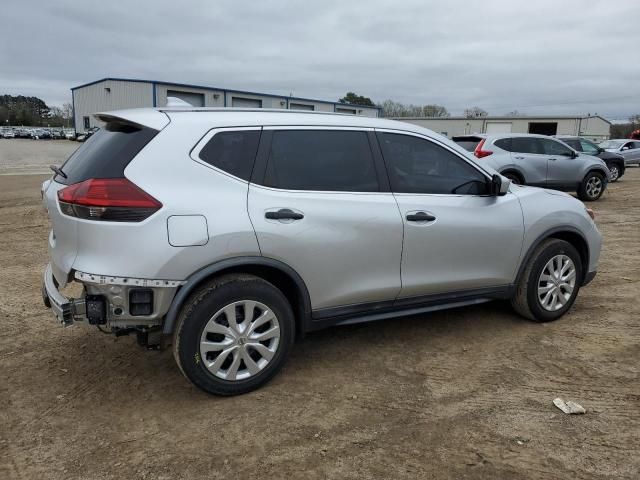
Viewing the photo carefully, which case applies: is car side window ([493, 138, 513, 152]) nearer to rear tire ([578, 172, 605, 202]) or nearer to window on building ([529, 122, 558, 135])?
rear tire ([578, 172, 605, 202])

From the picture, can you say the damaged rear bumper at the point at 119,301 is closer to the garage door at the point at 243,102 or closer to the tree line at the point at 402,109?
the garage door at the point at 243,102

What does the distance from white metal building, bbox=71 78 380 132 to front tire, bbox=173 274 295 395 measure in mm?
31269

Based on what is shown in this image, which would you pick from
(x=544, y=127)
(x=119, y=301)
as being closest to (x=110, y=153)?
(x=119, y=301)

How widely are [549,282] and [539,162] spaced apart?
8.92 m

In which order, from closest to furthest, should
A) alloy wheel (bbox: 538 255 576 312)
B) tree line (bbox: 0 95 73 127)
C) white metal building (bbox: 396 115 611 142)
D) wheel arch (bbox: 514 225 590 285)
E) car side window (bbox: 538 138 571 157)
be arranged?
wheel arch (bbox: 514 225 590 285) < alloy wheel (bbox: 538 255 576 312) < car side window (bbox: 538 138 571 157) < white metal building (bbox: 396 115 611 142) < tree line (bbox: 0 95 73 127)

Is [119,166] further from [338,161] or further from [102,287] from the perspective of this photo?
[338,161]

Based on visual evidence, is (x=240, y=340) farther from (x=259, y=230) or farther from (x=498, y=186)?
(x=498, y=186)

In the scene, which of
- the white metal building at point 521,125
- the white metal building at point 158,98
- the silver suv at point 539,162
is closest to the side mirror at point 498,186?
the silver suv at point 539,162

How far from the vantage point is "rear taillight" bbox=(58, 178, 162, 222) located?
2936 mm

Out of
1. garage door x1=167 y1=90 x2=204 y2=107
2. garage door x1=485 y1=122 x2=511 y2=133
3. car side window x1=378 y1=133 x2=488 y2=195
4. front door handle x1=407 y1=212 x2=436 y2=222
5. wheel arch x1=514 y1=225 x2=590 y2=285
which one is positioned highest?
garage door x1=167 y1=90 x2=204 y2=107

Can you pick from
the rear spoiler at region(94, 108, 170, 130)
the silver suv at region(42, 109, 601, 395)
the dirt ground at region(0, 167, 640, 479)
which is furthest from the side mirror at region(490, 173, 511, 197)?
the rear spoiler at region(94, 108, 170, 130)

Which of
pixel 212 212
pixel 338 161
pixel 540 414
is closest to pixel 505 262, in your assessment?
pixel 540 414

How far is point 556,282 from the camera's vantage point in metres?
4.62

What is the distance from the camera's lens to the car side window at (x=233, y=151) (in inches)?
127
